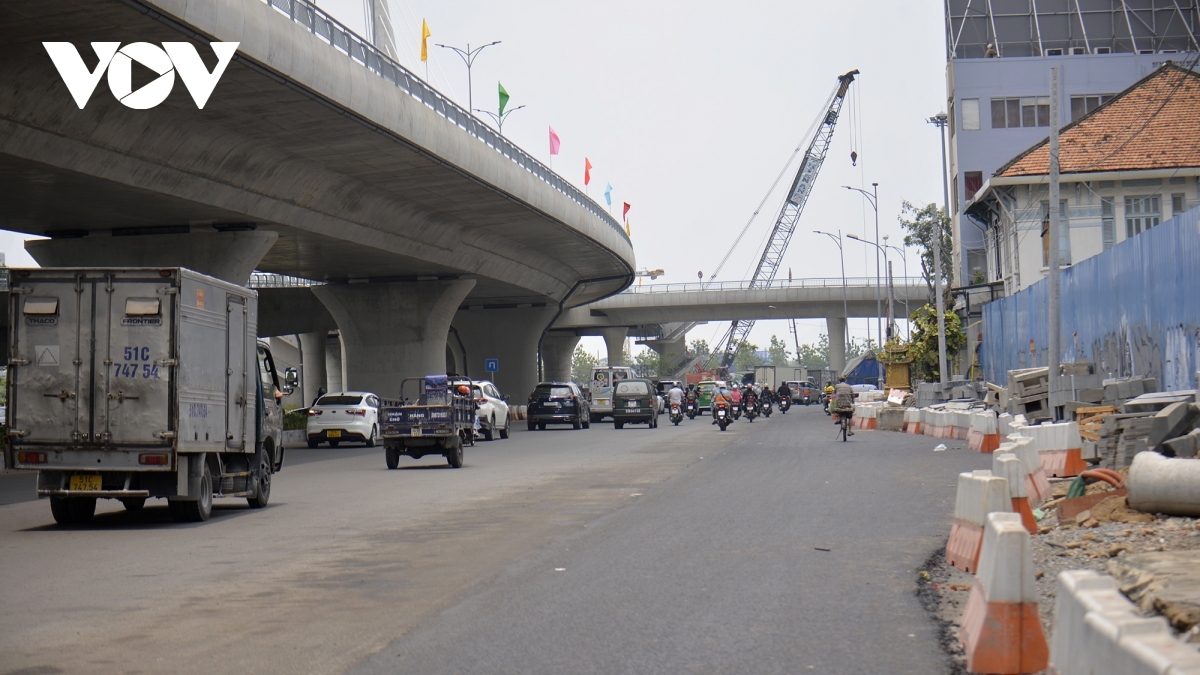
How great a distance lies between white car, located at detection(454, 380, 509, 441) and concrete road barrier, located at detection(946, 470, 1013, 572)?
2749 cm

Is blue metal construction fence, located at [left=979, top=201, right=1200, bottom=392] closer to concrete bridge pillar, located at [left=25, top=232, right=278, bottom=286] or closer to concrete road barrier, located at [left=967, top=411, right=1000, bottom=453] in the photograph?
concrete road barrier, located at [left=967, top=411, right=1000, bottom=453]

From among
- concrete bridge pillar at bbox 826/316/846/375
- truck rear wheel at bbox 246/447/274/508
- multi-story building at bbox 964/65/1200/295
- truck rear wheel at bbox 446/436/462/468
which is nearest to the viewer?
truck rear wheel at bbox 246/447/274/508

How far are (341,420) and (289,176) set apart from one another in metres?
7.67

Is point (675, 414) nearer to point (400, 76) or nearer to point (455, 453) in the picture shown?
point (400, 76)

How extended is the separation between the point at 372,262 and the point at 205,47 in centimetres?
2349

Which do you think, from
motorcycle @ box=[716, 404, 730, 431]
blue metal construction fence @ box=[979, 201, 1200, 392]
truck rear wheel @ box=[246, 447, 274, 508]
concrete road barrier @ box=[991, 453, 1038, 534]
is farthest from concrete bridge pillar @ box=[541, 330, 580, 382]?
concrete road barrier @ box=[991, 453, 1038, 534]

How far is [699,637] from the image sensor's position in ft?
22.9

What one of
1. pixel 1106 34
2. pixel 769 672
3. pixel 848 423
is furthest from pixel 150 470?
pixel 1106 34

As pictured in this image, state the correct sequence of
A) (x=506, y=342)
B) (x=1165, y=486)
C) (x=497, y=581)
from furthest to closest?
1. (x=506, y=342)
2. (x=1165, y=486)
3. (x=497, y=581)

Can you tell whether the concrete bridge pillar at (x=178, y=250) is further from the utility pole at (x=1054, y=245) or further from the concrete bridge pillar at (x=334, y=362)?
the concrete bridge pillar at (x=334, y=362)

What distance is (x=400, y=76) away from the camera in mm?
28688

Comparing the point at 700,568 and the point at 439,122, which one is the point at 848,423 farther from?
the point at 700,568

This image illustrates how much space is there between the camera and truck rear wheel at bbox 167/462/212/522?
1431cm

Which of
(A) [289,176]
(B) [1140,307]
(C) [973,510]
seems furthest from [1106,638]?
(A) [289,176]
